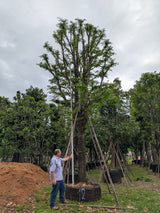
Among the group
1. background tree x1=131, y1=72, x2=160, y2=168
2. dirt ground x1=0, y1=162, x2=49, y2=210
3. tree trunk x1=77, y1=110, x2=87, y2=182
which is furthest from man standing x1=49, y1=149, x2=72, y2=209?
background tree x1=131, y1=72, x2=160, y2=168

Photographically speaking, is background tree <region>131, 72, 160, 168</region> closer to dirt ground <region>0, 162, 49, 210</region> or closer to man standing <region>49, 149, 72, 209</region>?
man standing <region>49, 149, 72, 209</region>

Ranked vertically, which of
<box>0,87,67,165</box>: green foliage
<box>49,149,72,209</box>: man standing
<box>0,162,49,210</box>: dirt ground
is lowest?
<box>0,162,49,210</box>: dirt ground

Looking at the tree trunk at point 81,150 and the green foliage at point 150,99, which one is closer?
the tree trunk at point 81,150

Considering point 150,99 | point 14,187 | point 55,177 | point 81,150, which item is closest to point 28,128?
point 81,150

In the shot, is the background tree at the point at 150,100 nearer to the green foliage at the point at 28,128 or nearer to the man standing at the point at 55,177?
the green foliage at the point at 28,128

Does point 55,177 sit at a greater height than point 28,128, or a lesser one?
lesser

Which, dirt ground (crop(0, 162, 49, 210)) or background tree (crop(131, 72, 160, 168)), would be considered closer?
dirt ground (crop(0, 162, 49, 210))

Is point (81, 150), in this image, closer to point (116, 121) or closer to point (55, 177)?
point (55, 177)

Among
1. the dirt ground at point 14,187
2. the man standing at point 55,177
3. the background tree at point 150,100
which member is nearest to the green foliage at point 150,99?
the background tree at point 150,100

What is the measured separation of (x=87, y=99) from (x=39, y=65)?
3787 mm

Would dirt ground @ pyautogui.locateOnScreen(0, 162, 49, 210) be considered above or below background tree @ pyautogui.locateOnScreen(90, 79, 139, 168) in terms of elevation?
below

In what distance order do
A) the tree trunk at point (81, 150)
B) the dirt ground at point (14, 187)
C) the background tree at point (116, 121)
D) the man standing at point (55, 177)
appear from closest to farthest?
1. the man standing at point (55, 177)
2. the dirt ground at point (14, 187)
3. the tree trunk at point (81, 150)
4. the background tree at point (116, 121)

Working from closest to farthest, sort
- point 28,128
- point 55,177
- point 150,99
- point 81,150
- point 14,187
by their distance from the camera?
point 55,177 < point 14,187 < point 81,150 < point 28,128 < point 150,99

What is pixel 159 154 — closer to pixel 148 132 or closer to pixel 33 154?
pixel 148 132
